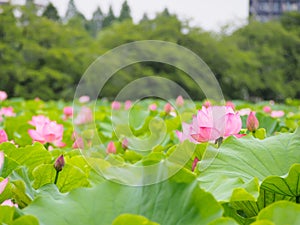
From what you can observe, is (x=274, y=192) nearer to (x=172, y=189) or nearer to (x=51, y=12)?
(x=172, y=189)

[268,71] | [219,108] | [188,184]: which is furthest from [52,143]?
[268,71]

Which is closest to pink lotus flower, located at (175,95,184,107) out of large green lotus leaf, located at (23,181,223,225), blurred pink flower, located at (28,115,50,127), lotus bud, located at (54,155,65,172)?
blurred pink flower, located at (28,115,50,127)

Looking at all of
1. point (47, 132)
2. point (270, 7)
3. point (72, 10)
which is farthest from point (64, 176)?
point (270, 7)

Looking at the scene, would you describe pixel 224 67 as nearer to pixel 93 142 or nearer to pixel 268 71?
pixel 268 71

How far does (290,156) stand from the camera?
82 centimetres

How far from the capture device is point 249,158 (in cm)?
81

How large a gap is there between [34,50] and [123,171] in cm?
1718

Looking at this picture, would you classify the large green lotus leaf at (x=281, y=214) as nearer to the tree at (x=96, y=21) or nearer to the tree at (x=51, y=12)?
the tree at (x=51, y=12)

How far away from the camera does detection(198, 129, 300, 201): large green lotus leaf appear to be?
2.46 feet

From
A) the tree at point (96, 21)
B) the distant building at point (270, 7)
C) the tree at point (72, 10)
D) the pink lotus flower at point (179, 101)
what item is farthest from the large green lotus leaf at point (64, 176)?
the distant building at point (270, 7)

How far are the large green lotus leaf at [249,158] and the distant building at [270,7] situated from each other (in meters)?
44.7

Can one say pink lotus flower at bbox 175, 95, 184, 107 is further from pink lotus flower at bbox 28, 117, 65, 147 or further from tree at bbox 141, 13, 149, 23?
tree at bbox 141, 13, 149, 23

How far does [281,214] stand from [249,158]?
0.31 meters

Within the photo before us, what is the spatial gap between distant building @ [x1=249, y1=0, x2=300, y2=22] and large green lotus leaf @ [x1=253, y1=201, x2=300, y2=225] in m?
45.1
